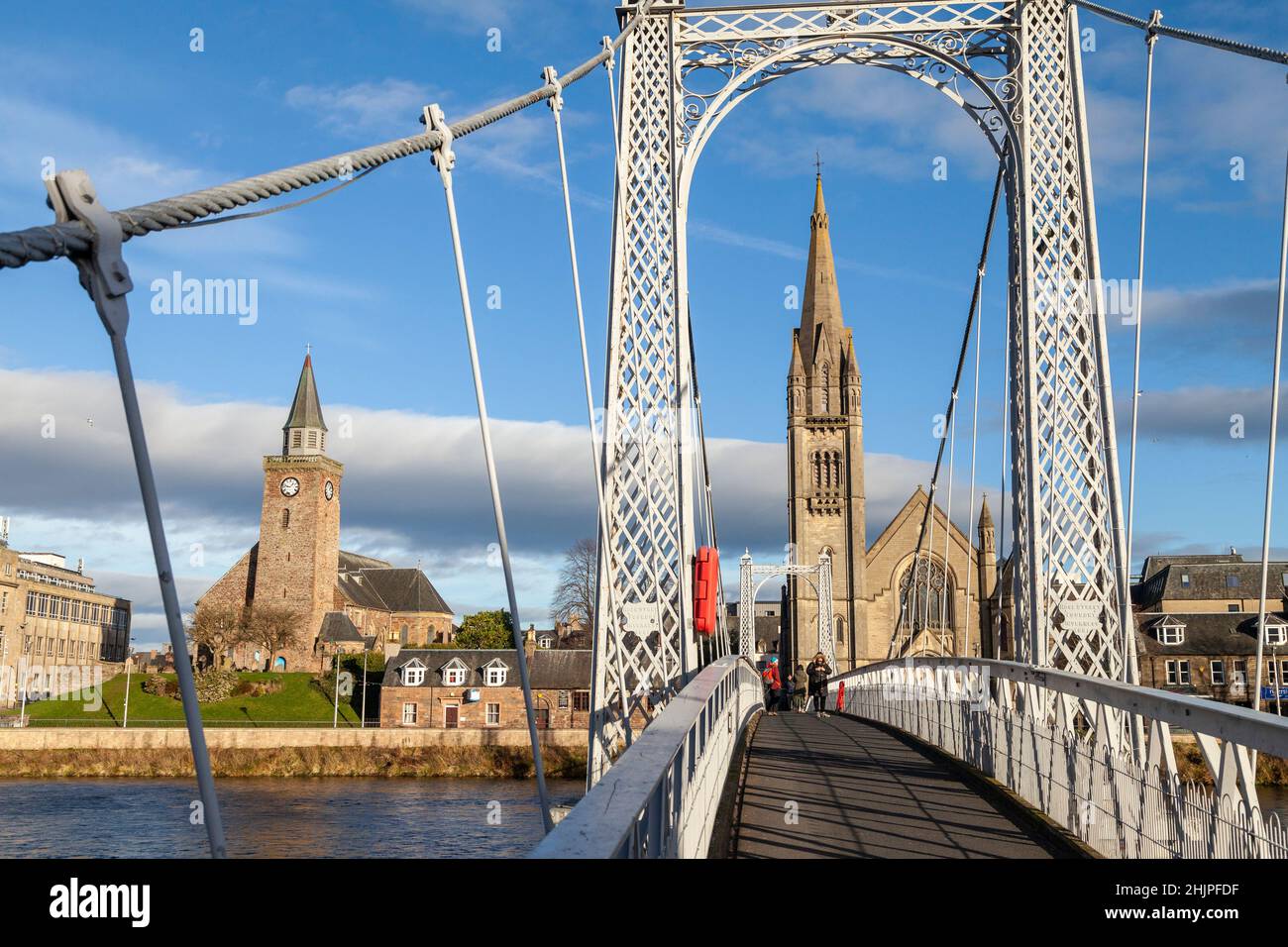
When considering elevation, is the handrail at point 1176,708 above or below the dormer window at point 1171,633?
above

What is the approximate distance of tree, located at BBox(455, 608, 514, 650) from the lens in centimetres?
8675

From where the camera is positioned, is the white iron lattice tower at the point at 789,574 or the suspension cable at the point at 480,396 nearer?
the suspension cable at the point at 480,396

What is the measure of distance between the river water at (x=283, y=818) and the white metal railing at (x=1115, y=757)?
23.1m

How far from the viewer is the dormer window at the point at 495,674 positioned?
227ft

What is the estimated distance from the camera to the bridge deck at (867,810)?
23.7 feet

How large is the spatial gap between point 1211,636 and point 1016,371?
57348 millimetres

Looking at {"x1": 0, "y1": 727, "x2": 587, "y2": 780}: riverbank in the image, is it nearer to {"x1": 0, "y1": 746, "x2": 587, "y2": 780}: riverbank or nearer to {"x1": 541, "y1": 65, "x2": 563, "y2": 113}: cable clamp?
{"x1": 0, "y1": 746, "x2": 587, "y2": 780}: riverbank

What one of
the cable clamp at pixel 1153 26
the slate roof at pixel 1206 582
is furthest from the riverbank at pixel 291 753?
the cable clamp at pixel 1153 26

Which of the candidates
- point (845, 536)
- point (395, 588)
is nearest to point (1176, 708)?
point (845, 536)

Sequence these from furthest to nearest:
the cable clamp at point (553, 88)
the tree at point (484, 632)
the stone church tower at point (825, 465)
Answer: the tree at point (484, 632)
the stone church tower at point (825, 465)
the cable clamp at point (553, 88)

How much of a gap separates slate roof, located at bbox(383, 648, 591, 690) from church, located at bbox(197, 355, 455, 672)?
1583 cm

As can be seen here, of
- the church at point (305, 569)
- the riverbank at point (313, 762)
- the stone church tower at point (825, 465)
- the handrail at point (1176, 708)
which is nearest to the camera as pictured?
the handrail at point (1176, 708)

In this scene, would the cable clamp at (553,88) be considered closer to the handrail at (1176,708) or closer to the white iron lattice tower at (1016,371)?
the white iron lattice tower at (1016,371)

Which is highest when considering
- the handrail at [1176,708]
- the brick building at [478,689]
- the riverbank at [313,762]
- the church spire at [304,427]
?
the church spire at [304,427]
